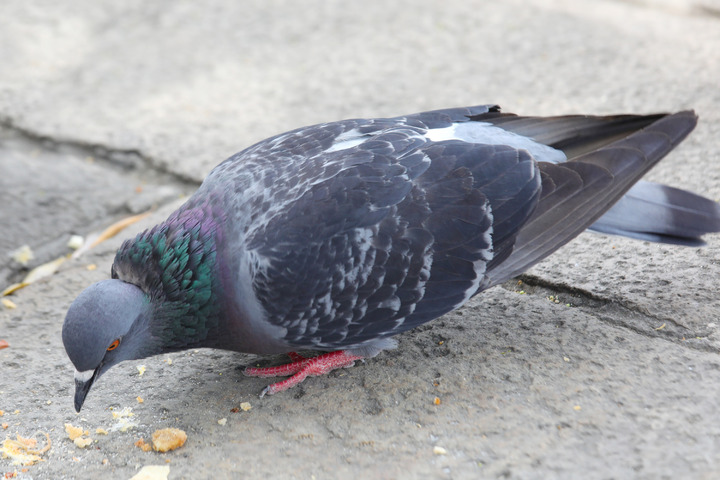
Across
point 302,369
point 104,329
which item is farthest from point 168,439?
point 302,369

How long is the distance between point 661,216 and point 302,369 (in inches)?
67.4

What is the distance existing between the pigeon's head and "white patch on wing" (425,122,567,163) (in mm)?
1478

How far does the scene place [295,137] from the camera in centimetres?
356

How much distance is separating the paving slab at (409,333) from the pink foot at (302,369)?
0.05 meters

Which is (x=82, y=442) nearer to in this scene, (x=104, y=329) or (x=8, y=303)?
(x=104, y=329)

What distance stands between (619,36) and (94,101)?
4149 mm

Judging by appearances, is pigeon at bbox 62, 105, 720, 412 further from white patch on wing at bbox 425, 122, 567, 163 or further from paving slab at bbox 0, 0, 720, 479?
paving slab at bbox 0, 0, 720, 479

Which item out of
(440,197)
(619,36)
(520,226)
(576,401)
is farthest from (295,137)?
(619,36)

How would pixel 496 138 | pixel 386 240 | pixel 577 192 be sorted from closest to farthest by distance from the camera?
pixel 386 240
pixel 577 192
pixel 496 138

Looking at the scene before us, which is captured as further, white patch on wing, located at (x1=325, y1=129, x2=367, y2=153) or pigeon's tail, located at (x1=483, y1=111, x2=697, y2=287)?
white patch on wing, located at (x1=325, y1=129, x2=367, y2=153)

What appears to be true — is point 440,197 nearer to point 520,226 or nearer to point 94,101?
point 520,226

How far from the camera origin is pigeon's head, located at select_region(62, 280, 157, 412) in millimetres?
2918

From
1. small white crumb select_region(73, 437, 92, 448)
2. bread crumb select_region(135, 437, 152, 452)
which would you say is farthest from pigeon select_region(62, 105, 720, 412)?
bread crumb select_region(135, 437, 152, 452)

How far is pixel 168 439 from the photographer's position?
3027 millimetres
